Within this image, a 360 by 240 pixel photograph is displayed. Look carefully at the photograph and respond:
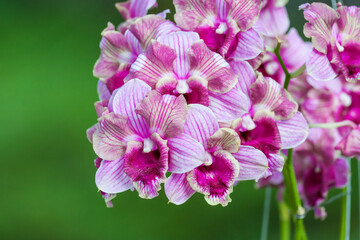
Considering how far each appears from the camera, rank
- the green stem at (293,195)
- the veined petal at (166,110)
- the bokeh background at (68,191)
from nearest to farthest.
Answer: the veined petal at (166,110) → the green stem at (293,195) → the bokeh background at (68,191)

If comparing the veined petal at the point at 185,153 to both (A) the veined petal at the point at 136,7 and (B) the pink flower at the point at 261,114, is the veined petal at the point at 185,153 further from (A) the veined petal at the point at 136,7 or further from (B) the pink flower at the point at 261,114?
(A) the veined petal at the point at 136,7

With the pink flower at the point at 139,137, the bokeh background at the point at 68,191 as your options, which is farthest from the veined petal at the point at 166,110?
the bokeh background at the point at 68,191

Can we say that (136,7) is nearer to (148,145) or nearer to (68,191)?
(148,145)

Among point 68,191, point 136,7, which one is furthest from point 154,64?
point 68,191

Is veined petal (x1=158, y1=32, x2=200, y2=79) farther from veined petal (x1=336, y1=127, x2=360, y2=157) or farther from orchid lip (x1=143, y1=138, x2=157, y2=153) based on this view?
veined petal (x1=336, y1=127, x2=360, y2=157)

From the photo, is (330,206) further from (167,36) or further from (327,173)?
(167,36)

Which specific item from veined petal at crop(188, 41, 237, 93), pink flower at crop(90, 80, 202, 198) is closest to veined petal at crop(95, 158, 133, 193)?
pink flower at crop(90, 80, 202, 198)

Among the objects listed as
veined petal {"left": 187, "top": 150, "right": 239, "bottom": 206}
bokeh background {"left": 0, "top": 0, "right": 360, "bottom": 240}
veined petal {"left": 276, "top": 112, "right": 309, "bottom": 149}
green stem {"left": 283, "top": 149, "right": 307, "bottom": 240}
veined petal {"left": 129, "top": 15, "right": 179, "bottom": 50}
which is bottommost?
bokeh background {"left": 0, "top": 0, "right": 360, "bottom": 240}
